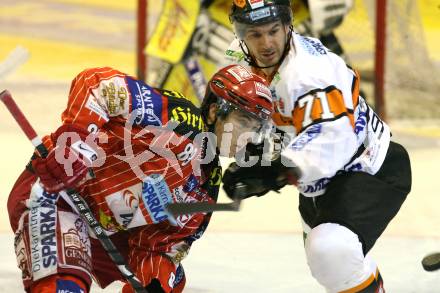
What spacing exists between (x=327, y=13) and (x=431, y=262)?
256 centimetres

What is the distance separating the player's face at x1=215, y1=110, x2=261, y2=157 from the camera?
121 inches

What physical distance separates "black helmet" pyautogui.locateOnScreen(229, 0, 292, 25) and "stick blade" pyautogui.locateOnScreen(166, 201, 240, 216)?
20.9 inches

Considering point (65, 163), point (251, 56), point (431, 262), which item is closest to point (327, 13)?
point (431, 262)

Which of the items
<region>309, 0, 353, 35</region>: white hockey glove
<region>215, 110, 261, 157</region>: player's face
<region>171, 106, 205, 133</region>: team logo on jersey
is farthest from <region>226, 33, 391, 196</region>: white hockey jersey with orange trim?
<region>309, 0, 353, 35</region>: white hockey glove

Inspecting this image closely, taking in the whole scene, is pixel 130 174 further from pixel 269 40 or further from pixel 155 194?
pixel 269 40

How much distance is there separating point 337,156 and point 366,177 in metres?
0.35

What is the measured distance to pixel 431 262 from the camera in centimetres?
394

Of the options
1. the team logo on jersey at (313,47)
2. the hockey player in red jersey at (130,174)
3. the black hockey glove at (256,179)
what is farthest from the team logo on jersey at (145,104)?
the team logo on jersey at (313,47)

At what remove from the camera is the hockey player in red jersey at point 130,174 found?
298cm

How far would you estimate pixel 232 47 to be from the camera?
11.4ft

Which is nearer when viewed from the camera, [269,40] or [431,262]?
[269,40]

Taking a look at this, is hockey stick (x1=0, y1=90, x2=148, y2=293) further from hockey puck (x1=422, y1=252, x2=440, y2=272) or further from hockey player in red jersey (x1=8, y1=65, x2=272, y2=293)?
hockey puck (x1=422, y1=252, x2=440, y2=272)

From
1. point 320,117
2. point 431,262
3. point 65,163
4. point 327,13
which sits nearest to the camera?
point 65,163

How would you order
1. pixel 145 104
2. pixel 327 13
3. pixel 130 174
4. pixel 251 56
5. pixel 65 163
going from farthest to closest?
pixel 327 13 < pixel 251 56 < pixel 130 174 < pixel 145 104 < pixel 65 163
